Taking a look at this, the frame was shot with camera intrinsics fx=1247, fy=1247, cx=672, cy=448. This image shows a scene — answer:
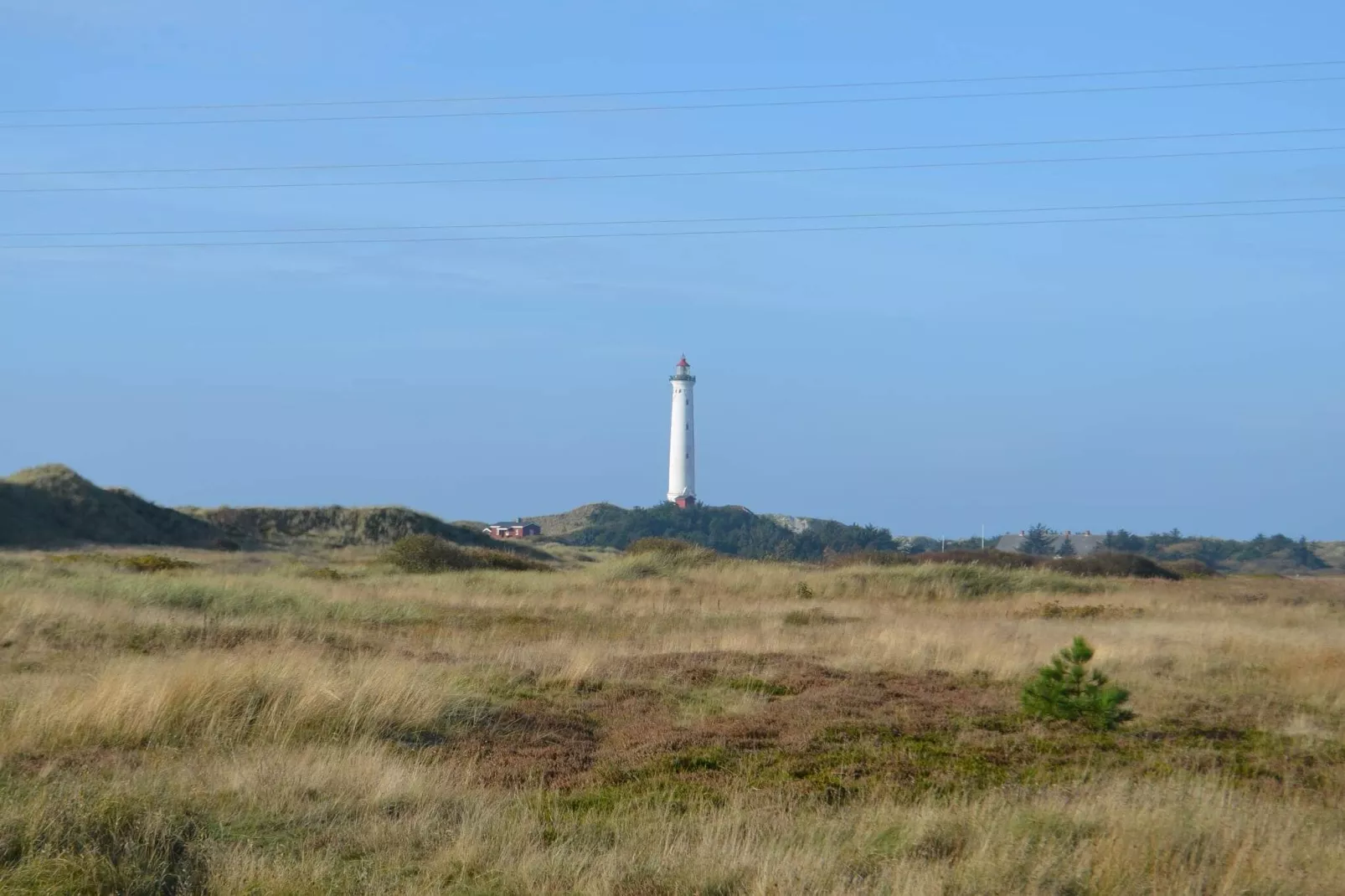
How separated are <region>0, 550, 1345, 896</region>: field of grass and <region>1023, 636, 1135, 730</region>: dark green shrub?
0.27 metres

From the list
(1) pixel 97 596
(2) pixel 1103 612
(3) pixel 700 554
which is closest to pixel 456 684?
(1) pixel 97 596

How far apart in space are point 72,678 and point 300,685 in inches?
91.3

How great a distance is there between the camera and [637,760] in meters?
9.67

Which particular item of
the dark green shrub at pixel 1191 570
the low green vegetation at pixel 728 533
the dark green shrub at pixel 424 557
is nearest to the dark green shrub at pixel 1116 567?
the dark green shrub at pixel 1191 570

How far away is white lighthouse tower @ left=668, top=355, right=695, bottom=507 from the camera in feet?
320

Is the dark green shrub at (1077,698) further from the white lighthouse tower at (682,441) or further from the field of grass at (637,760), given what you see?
the white lighthouse tower at (682,441)

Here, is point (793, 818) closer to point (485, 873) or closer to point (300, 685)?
point (485, 873)

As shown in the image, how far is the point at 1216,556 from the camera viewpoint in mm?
81312

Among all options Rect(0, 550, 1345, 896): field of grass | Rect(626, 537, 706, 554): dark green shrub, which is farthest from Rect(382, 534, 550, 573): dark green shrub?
Rect(0, 550, 1345, 896): field of grass

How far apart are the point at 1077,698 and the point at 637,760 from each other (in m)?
4.65

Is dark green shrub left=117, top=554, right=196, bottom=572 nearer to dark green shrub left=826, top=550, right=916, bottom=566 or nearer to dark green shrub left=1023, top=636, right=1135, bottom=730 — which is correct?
dark green shrub left=826, top=550, right=916, bottom=566

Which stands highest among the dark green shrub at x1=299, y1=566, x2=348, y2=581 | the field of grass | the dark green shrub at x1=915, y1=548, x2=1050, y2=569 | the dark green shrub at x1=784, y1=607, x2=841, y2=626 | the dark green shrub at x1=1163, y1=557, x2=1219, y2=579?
the dark green shrub at x1=915, y1=548, x2=1050, y2=569

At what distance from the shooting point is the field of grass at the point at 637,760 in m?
6.22

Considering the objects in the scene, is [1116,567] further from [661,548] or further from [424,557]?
[424,557]
